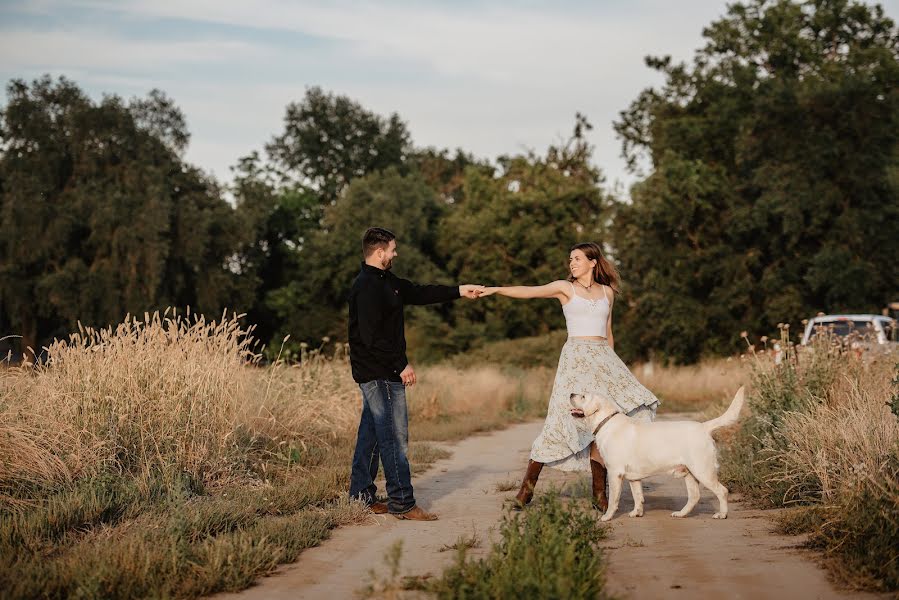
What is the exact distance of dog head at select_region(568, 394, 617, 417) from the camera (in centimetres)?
805

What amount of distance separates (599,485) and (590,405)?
93 centimetres

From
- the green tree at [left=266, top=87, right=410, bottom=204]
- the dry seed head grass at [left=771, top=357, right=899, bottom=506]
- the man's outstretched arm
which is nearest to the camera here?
the dry seed head grass at [left=771, top=357, right=899, bottom=506]

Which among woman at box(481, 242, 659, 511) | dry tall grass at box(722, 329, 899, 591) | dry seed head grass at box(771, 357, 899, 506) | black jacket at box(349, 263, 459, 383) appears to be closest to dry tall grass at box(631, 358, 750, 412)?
dry tall grass at box(722, 329, 899, 591)

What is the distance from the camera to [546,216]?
44344 mm

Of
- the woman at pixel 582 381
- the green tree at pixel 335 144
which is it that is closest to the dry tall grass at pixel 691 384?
the woman at pixel 582 381

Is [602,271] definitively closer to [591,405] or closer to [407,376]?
[591,405]

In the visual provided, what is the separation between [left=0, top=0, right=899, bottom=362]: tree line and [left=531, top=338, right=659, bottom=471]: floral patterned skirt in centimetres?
2316

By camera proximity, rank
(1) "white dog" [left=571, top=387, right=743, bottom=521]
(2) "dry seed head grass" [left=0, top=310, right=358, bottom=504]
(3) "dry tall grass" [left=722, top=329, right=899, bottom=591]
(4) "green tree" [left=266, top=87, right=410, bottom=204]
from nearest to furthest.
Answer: (3) "dry tall grass" [left=722, top=329, right=899, bottom=591] → (1) "white dog" [left=571, top=387, right=743, bottom=521] → (2) "dry seed head grass" [left=0, top=310, right=358, bottom=504] → (4) "green tree" [left=266, top=87, right=410, bottom=204]

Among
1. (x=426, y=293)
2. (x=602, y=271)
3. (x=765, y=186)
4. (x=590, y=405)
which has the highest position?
(x=765, y=186)

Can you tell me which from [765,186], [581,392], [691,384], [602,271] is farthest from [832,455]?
[765,186]

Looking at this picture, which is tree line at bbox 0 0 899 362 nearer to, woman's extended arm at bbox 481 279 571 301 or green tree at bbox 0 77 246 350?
green tree at bbox 0 77 246 350

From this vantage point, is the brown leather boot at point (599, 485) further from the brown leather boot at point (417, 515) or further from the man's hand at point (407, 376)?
the man's hand at point (407, 376)

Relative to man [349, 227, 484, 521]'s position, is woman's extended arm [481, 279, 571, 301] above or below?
above

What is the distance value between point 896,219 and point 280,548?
93.3 ft
